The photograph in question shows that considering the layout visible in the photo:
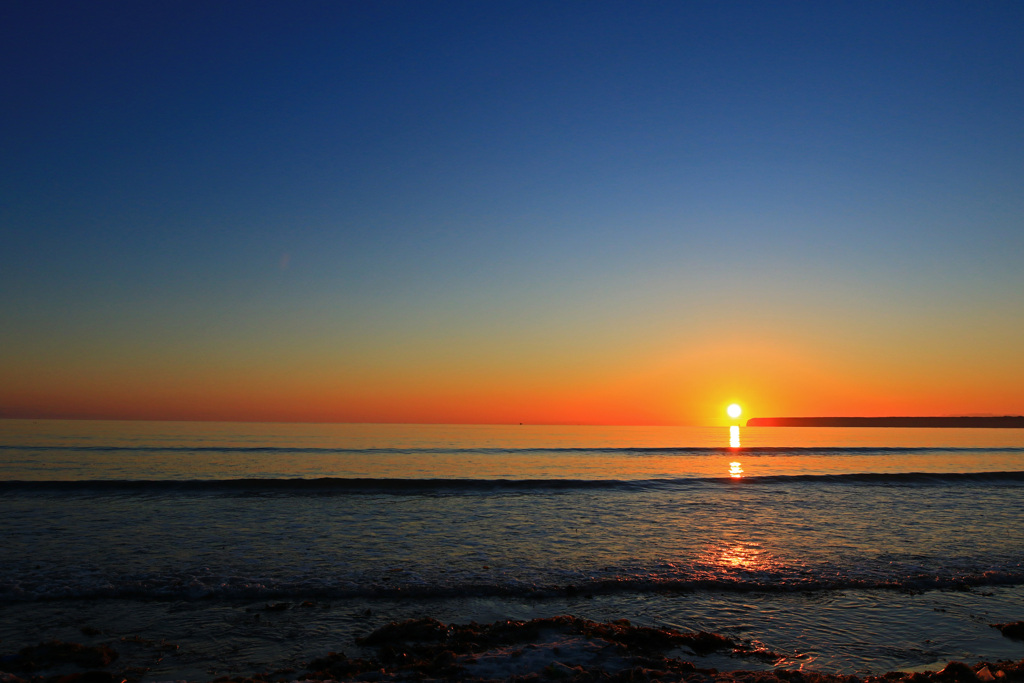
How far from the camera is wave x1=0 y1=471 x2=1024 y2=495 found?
24.6 meters

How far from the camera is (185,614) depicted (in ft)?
29.3

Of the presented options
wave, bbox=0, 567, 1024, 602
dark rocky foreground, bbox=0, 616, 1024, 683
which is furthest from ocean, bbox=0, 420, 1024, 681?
dark rocky foreground, bbox=0, 616, 1024, 683

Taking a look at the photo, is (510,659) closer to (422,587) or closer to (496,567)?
(422,587)

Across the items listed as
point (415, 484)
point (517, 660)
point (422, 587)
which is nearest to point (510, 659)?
point (517, 660)

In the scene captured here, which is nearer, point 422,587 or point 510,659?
point 510,659

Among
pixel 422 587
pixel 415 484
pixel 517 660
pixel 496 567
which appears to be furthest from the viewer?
pixel 415 484

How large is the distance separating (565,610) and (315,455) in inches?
1619

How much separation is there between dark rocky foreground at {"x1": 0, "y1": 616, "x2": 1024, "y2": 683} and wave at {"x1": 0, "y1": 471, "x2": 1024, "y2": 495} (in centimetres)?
1770

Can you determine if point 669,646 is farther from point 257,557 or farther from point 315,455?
point 315,455

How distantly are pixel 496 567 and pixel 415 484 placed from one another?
16.3 metres

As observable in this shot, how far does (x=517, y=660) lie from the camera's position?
21.5 ft

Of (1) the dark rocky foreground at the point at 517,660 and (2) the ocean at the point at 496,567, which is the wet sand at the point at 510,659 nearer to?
(1) the dark rocky foreground at the point at 517,660

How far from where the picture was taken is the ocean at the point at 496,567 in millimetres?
7926

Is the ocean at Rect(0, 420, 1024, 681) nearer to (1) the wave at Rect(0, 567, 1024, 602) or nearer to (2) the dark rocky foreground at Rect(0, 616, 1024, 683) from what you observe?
(1) the wave at Rect(0, 567, 1024, 602)
